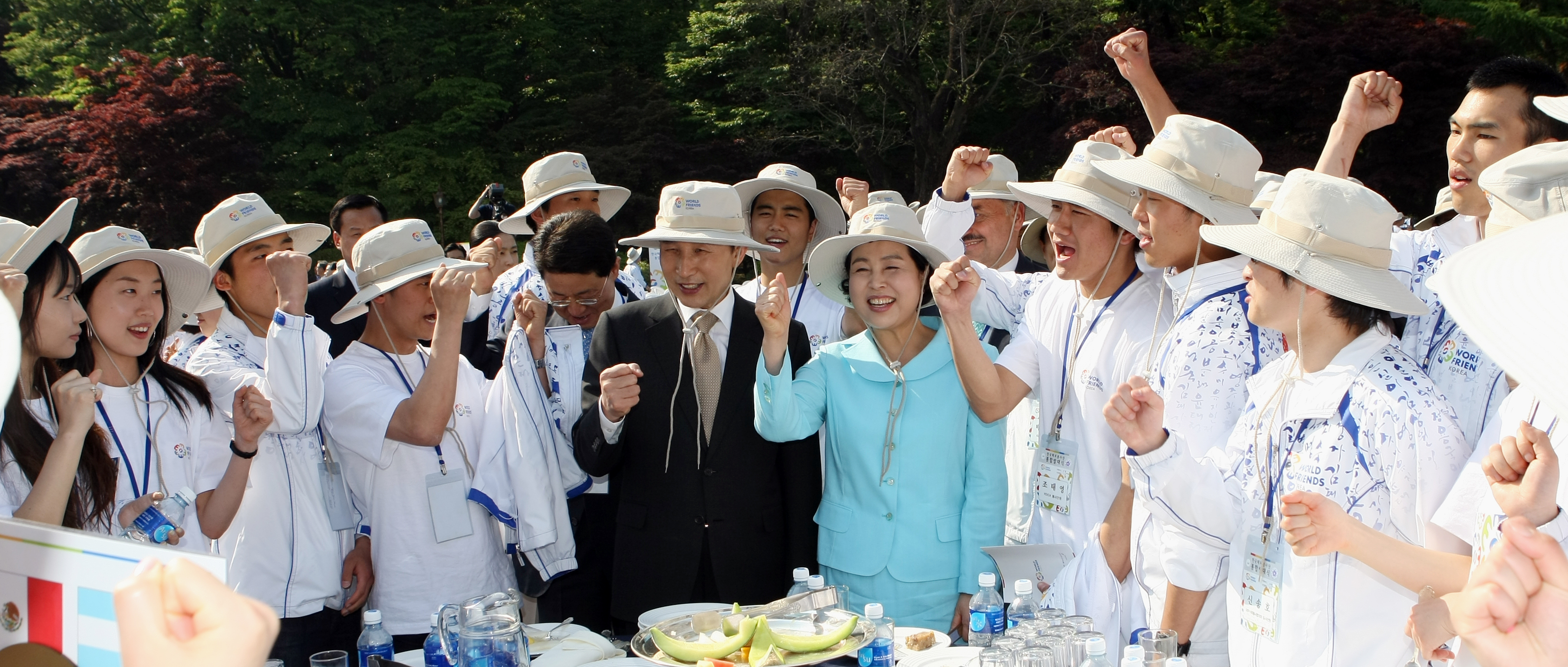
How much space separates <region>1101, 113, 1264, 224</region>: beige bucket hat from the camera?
9.07 feet

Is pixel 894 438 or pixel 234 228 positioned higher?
pixel 234 228

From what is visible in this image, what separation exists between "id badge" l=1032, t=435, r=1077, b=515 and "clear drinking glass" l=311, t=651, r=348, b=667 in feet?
5.97

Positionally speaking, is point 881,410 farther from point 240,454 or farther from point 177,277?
point 177,277

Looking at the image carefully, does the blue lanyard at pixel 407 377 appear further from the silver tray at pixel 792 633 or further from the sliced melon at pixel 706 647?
the sliced melon at pixel 706 647

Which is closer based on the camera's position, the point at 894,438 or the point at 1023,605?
the point at 1023,605

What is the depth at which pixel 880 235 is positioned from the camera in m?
3.22

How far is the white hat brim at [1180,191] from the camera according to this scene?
8.95ft

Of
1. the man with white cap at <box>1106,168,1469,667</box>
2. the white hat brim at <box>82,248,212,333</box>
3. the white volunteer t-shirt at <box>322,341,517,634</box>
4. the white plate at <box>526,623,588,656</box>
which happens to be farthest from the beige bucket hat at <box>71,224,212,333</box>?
the man with white cap at <box>1106,168,1469,667</box>

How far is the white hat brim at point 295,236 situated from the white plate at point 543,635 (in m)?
1.50

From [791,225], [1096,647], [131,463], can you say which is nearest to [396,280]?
[131,463]

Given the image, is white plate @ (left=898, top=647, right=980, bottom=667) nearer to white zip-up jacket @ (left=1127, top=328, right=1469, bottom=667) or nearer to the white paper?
the white paper

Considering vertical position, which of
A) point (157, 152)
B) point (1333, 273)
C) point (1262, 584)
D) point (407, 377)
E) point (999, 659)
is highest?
point (157, 152)

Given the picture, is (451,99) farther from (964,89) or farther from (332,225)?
(332,225)

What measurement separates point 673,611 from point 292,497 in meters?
1.27
